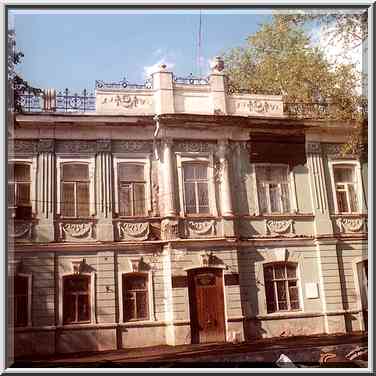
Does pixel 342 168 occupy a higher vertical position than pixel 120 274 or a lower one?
higher

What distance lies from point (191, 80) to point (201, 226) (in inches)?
71.6

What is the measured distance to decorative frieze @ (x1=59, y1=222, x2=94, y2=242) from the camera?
17.5ft

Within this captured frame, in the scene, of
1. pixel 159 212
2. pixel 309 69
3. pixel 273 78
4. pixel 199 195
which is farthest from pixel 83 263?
pixel 309 69

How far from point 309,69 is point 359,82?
0.63 metres

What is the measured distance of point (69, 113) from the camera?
219 inches

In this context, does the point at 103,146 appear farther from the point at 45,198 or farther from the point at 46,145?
the point at 45,198

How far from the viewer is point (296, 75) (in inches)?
226

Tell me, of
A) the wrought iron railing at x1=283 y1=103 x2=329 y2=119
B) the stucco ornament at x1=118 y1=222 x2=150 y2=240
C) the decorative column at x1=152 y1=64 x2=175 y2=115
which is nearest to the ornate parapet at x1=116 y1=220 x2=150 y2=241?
the stucco ornament at x1=118 y1=222 x2=150 y2=240

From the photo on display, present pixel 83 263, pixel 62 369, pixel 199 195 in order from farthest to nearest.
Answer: pixel 199 195 → pixel 83 263 → pixel 62 369

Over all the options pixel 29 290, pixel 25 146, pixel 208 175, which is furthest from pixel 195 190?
pixel 29 290

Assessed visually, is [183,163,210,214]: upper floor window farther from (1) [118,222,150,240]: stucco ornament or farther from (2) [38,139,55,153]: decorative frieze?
(2) [38,139,55,153]: decorative frieze

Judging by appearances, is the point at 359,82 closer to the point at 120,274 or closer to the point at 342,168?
the point at 342,168

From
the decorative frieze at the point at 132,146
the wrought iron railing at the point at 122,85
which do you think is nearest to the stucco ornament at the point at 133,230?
the decorative frieze at the point at 132,146

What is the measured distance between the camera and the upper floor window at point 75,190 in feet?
17.7
